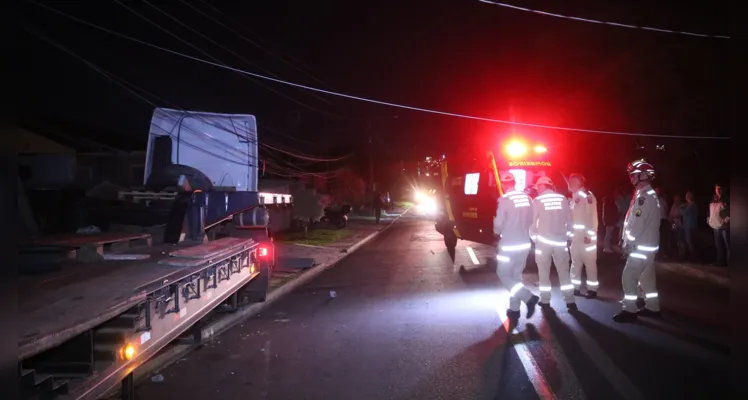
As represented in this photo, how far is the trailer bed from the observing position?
3332 millimetres

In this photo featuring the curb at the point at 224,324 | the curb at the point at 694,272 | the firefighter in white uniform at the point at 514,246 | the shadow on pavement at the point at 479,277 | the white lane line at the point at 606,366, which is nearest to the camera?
the white lane line at the point at 606,366

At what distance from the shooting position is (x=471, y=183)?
15578mm

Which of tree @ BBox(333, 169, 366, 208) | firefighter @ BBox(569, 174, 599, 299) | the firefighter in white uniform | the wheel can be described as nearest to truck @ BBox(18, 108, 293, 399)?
the firefighter in white uniform

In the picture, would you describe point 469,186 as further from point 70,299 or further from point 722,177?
point 70,299

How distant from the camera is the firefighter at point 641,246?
8.09 metres

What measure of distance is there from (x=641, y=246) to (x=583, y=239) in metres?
1.91

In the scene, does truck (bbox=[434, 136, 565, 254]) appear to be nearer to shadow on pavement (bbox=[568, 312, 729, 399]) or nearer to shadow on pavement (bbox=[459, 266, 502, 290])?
shadow on pavement (bbox=[459, 266, 502, 290])

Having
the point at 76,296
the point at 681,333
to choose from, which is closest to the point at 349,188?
the point at 681,333

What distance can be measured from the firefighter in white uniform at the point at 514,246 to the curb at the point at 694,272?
4.76m

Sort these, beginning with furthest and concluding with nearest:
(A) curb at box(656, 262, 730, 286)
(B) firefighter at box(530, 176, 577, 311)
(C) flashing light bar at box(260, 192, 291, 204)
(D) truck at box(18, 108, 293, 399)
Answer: (A) curb at box(656, 262, 730, 286) → (C) flashing light bar at box(260, 192, 291, 204) → (B) firefighter at box(530, 176, 577, 311) → (D) truck at box(18, 108, 293, 399)

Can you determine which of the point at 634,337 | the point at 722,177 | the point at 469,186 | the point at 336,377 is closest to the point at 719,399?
the point at 634,337

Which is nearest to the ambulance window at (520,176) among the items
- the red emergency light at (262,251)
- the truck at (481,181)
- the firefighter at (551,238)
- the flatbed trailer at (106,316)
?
the truck at (481,181)

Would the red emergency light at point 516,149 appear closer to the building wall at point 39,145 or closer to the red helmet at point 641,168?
the red helmet at point 641,168

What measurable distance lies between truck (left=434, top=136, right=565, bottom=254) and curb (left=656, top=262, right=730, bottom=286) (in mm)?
3079
